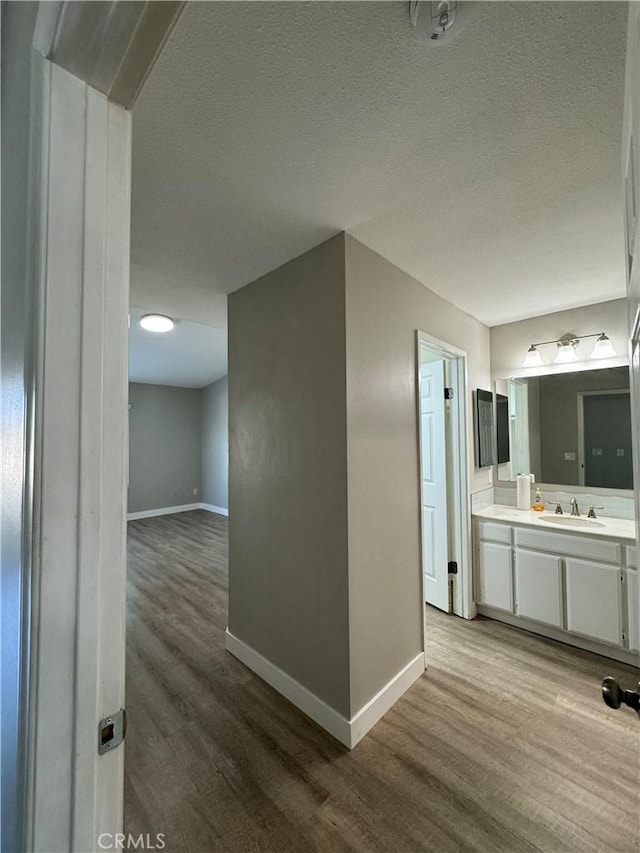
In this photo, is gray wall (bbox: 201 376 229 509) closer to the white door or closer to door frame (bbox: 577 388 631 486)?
the white door

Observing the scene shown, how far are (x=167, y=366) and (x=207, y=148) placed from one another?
522 centimetres

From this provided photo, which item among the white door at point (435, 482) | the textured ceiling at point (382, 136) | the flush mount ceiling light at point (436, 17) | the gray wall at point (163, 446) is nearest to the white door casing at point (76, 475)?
the textured ceiling at point (382, 136)

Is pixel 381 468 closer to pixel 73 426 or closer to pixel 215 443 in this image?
pixel 73 426

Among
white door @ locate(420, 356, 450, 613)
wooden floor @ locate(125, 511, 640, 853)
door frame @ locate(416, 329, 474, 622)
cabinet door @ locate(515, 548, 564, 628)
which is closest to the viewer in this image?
wooden floor @ locate(125, 511, 640, 853)

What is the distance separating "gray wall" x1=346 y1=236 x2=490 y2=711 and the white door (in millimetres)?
689

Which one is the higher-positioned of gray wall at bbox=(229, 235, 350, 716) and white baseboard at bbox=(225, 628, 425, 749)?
gray wall at bbox=(229, 235, 350, 716)

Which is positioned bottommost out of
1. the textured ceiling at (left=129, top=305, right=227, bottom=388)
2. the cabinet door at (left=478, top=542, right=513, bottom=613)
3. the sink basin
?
the cabinet door at (left=478, top=542, right=513, bottom=613)

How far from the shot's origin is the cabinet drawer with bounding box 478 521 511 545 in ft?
8.78

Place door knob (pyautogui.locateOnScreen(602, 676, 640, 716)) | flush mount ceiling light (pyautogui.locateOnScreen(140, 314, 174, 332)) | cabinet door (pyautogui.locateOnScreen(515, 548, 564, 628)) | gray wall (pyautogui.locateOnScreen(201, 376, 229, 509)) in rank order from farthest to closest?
gray wall (pyautogui.locateOnScreen(201, 376, 229, 509))
flush mount ceiling light (pyautogui.locateOnScreen(140, 314, 174, 332))
cabinet door (pyautogui.locateOnScreen(515, 548, 564, 628))
door knob (pyautogui.locateOnScreen(602, 676, 640, 716))

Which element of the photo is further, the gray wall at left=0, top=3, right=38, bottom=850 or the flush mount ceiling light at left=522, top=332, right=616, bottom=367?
the flush mount ceiling light at left=522, top=332, right=616, bottom=367

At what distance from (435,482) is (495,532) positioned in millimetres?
564

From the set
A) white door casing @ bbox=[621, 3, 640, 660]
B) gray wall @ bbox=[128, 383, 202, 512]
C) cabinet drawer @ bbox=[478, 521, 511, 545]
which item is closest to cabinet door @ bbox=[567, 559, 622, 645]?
cabinet drawer @ bbox=[478, 521, 511, 545]

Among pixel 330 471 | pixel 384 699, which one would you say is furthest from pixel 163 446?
pixel 384 699

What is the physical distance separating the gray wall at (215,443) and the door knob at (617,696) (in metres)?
6.32
